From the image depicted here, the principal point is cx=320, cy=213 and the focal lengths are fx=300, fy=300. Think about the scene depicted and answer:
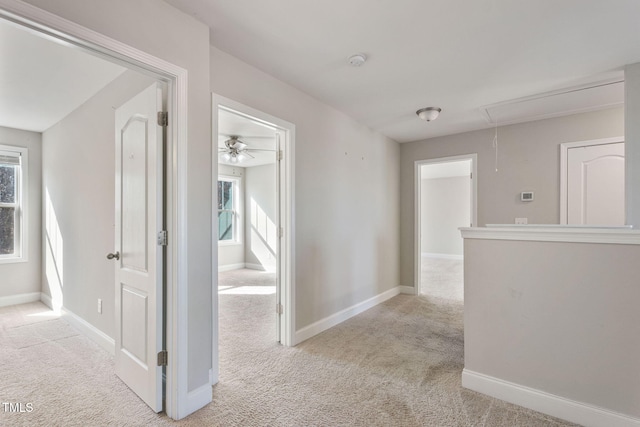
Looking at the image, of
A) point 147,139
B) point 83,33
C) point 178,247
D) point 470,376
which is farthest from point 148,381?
point 470,376

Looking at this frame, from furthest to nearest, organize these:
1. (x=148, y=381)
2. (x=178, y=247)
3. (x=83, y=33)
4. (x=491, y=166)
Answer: (x=491, y=166), (x=148, y=381), (x=178, y=247), (x=83, y=33)

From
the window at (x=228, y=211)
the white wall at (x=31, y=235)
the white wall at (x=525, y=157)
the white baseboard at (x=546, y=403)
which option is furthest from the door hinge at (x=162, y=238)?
the window at (x=228, y=211)

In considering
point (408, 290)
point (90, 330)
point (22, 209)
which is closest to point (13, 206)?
point (22, 209)

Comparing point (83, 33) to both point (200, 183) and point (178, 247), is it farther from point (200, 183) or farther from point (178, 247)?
point (178, 247)

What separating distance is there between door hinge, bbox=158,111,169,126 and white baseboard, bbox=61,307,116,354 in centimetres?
200

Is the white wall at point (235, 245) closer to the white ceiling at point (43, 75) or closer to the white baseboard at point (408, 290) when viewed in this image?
the white ceiling at point (43, 75)

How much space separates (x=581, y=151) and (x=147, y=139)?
4.55 m

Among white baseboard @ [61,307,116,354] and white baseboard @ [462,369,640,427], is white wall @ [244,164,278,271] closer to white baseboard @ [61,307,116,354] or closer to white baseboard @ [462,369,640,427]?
white baseboard @ [61,307,116,354]

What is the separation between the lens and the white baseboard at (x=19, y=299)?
4.05 meters

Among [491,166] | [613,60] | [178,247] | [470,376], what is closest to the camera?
[178,247]

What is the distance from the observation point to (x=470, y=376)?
7.14 feet

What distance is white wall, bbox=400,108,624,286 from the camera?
11.6 feet

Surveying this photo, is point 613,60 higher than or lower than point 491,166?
higher

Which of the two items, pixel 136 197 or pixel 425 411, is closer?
pixel 425 411
